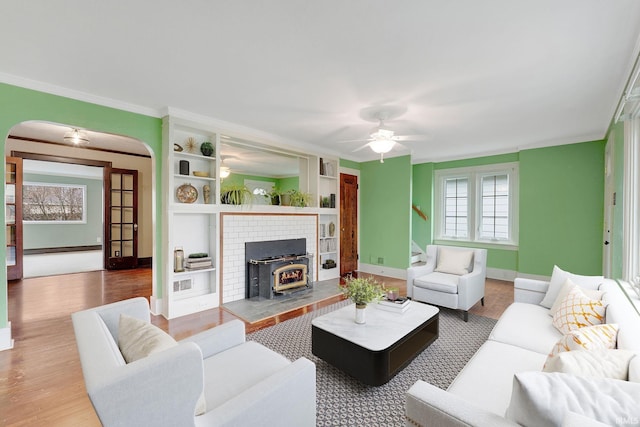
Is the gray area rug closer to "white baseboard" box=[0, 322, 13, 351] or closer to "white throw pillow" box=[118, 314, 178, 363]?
"white throw pillow" box=[118, 314, 178, 363]

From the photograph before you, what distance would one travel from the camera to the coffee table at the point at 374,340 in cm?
196

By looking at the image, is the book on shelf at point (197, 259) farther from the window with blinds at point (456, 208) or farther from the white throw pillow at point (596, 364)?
the window with blinds at point (456, 208)

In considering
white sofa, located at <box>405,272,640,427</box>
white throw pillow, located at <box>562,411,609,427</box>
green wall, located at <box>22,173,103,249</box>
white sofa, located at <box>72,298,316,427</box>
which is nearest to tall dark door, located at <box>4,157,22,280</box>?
green wall, located at <box>22,173,103,249</box>

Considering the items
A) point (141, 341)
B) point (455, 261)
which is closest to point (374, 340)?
point (141, 341)

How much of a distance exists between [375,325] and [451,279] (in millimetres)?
1778

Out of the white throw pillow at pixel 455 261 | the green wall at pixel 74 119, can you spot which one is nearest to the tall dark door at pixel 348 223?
the white throw pillow at pixel 455 261

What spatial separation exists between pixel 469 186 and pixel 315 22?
5.18 meters

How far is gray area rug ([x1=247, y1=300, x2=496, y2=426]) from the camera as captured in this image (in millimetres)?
1795

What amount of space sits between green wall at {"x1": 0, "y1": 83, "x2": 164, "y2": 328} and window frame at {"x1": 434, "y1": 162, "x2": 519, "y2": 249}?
17.9 ft

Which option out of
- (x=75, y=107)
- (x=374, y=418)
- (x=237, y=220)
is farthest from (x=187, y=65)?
(x=374, y=418)

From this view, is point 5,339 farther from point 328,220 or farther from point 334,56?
point 328,220

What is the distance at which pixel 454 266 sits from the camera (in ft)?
12.6

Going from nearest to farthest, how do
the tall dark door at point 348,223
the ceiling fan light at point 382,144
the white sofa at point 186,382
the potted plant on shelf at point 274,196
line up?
1. the white sofa at point 186,382
2. the ceiling fan light at point 382,144
3. the potted plant on shelf at point 274,196
4. the tall dark door at point 348,223

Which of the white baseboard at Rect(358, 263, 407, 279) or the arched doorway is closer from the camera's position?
the arched doorway
